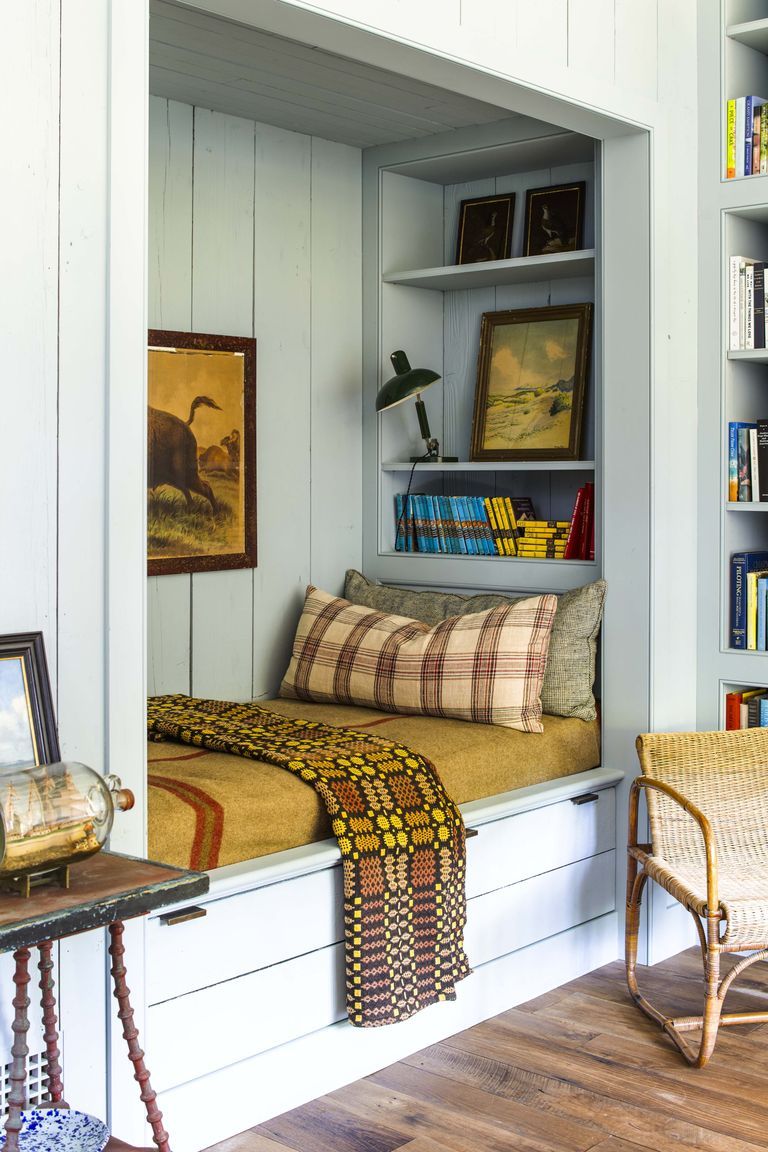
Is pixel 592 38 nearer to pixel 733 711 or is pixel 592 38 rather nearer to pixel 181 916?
pixel 733 711

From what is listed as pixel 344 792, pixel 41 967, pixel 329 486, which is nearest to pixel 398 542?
pixel 329 486

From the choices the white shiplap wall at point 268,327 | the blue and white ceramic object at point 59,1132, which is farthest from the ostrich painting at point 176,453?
the blue and white ceramic object at point 59,1132

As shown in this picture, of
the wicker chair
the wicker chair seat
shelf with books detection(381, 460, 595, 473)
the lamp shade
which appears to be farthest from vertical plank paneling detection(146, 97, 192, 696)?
the wicker chair seat

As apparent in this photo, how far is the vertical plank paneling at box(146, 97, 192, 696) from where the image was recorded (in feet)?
12.6

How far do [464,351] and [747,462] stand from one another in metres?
1.18

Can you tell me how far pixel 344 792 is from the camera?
294 centimetres

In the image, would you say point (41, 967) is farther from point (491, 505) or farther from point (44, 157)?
point (491, 505)

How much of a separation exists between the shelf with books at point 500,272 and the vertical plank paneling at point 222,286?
58 centimetres

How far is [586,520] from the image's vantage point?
396 cm

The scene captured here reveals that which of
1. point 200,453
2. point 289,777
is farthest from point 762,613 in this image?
point 200,453

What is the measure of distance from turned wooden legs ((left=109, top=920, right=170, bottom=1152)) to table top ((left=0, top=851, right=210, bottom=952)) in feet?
0.35

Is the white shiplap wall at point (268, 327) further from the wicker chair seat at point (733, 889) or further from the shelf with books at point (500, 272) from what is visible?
the wicker chair seat at point (733, 889)

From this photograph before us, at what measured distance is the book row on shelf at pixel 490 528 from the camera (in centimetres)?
398

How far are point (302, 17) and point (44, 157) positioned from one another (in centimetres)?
73
